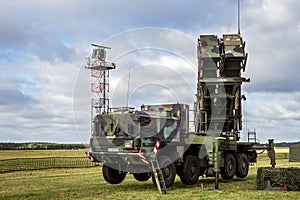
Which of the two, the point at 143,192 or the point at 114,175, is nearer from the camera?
the point at 143,192

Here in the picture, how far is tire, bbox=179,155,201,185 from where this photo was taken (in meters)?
16.4

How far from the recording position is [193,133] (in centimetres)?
1684

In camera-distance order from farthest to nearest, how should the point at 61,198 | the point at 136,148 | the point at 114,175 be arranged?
the point at 114,175 < the point at 136,148 < the point at 61,198

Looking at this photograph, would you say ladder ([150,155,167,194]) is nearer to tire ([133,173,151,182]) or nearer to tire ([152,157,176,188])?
tire ([152,157,176,188])

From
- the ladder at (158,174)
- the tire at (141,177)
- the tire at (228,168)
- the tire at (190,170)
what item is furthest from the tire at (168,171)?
the tire at (228,168)

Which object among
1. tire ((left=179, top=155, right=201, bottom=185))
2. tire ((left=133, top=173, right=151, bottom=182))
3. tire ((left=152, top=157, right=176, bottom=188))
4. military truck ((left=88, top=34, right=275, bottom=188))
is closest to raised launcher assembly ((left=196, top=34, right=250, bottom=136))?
military truck ((left=88, top=34, right=275, bottom=188))

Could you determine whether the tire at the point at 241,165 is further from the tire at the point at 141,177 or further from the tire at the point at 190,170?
the tire at the point at 141,177

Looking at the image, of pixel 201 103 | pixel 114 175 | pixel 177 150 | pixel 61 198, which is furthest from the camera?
pixel 201 103

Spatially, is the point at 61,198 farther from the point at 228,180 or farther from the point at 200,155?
the point at 228,180

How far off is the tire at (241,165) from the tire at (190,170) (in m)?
3.41

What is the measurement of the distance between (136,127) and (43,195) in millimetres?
3568

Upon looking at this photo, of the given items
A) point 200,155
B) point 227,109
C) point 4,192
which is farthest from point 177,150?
point 4,192

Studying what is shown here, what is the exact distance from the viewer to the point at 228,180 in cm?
1939

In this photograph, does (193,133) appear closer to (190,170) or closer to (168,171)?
(190,170)
